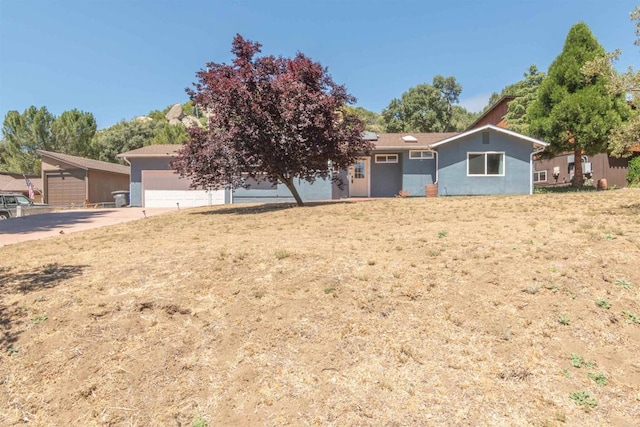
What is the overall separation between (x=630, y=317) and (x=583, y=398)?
1.33 meters

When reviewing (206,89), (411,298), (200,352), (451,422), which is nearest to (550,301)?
(411,298)

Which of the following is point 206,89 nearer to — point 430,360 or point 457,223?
point 457,223

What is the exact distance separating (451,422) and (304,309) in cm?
169

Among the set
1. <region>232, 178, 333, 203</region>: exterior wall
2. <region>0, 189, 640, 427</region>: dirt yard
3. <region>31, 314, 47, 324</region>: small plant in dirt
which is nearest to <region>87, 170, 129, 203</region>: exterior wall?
<region>232, 178, 333, 203</region>: exterior wall

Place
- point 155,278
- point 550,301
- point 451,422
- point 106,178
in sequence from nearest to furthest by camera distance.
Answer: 1. point 451,422
2. point 550,301
3. point 155,278
4. point 106,178

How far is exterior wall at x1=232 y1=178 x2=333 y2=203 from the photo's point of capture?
60.3 ft

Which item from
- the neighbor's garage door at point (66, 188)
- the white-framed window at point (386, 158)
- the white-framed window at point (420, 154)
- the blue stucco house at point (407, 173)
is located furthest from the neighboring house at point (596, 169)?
the neighbor's garage door at point (66, 188)

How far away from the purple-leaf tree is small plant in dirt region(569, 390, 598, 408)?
860 centimetres

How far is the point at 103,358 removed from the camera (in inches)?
127

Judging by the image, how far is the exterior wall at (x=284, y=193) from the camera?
18.4 meters

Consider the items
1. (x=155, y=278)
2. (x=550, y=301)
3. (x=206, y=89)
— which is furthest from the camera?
(x=206, y=89)

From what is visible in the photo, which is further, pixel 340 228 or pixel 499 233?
pixel 340 228

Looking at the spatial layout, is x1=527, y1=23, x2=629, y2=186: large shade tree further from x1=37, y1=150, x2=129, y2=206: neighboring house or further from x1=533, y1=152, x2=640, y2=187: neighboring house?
x1=37, y1=150, x2=129, y2=206: neighboring house

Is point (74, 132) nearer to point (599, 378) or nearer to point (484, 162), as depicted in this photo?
point (484, 162)
